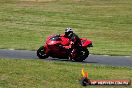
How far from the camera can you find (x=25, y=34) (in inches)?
1508

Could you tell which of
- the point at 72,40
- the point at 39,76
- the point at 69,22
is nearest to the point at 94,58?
the point at 72,40

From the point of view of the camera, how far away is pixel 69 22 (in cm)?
4859

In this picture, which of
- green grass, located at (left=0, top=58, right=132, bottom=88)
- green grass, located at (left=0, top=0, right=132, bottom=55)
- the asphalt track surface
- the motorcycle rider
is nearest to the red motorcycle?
the motorcycle rider

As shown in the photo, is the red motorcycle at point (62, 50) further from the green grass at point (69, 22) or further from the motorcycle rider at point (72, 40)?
the green grass at point (69, 22)

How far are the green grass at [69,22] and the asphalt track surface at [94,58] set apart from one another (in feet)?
7.74

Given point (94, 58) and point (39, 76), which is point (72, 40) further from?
point (39, 76)

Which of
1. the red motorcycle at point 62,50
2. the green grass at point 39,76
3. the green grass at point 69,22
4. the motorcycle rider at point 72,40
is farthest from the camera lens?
the green grass at point 69,22

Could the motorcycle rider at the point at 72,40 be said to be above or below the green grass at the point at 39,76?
above

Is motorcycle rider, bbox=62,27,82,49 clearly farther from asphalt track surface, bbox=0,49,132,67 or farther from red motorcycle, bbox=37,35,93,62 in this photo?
asphalt track surface, bbox=0,49,132,67

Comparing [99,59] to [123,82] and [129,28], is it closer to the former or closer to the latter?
[123,82]

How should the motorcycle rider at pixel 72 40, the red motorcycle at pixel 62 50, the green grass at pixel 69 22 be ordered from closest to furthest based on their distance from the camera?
1. the motorcycle rider at pixel 72 40
2. the red motorcycle at pixel 62 50
3. the green grass at pixel 69 22

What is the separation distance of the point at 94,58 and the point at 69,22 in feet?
79.3

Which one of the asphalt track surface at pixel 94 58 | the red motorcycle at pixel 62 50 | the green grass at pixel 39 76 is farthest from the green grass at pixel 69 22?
the green grass at pixel 39 76

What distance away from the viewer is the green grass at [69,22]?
33062mm
